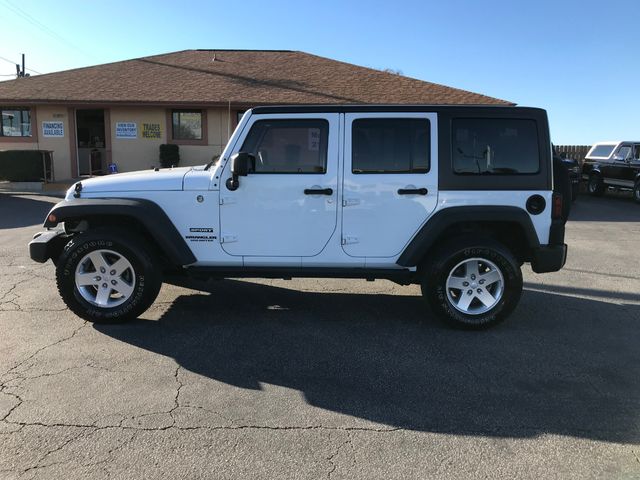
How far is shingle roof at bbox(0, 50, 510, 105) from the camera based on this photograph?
1786 cm

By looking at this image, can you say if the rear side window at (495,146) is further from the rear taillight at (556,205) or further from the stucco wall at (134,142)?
the stucco wall at (134,142)

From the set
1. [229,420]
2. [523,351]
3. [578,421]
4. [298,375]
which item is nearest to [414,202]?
[523,351]

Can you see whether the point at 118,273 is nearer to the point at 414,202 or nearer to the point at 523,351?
the point at 414,202

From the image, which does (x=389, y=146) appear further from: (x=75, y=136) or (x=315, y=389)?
(x=75, y=136)

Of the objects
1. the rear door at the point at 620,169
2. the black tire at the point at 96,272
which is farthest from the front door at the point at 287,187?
the rear door at the point at 620,169

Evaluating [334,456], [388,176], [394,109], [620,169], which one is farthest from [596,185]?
[334,456]

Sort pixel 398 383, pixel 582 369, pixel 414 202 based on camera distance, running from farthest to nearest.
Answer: pixel 414 202
pixel 582 369
pixel 398 383

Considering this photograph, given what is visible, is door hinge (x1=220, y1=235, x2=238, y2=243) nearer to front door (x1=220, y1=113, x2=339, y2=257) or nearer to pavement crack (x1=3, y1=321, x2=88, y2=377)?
front door (x1=220, y1=113, x2=339, y2=257)

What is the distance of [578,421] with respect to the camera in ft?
10.8

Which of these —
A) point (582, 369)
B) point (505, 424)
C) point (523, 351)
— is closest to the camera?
point (505, 424)

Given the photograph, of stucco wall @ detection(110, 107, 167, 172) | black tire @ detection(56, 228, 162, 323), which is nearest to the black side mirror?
black tire @ detection(56, 228, 162, 323)

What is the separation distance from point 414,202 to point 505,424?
2172 mm

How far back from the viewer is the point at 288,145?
15.9ft

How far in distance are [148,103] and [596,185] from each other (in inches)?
650
